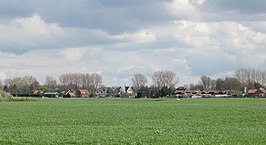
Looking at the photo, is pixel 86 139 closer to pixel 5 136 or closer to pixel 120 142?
pixel 120 142

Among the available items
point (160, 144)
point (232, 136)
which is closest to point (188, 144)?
point (160, 144)

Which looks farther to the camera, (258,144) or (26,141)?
(26,141)

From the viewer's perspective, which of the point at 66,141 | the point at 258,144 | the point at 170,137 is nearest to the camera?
the point at 258,144

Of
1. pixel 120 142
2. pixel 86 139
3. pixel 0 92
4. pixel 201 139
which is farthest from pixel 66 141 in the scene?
pixel 0 92

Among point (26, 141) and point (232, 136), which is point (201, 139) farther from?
point (26, 141)

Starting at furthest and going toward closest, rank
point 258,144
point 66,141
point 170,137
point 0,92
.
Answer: point 0,92 → point 170,137 → point 66,141 → point 258,144

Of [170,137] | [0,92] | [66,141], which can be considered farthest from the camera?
[0,92]

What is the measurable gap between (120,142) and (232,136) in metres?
6.94

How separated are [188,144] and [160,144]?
1365 millimetres

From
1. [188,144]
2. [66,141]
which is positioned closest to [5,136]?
[66,141]

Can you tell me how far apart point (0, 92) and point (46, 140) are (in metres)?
112

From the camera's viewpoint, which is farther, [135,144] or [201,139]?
[201,139]

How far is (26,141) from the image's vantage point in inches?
989

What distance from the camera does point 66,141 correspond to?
2469 centimetres
